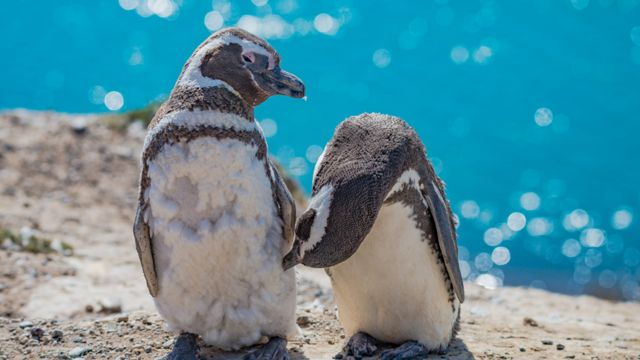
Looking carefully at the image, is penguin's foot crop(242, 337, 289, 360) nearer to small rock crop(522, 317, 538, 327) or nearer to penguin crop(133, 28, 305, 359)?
penguin crop(133, 28, 305, 359)

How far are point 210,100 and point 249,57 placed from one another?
288mm

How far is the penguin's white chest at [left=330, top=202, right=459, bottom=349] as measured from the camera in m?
3.83

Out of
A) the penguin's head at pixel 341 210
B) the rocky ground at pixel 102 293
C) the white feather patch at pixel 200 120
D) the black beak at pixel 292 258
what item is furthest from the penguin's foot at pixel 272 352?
the white feather patch at pixel 200 120

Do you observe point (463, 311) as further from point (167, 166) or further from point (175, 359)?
point (167, 166)

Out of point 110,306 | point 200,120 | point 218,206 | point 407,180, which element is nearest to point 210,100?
point 200,120

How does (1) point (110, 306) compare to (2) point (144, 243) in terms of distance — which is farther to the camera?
(1) point (110, 306)

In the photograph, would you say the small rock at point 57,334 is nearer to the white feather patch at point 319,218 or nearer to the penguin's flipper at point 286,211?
the penguin's flipper at point 286,211

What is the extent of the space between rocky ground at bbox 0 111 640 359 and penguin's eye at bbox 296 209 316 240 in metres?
0.87

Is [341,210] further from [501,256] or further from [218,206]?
[501,256]

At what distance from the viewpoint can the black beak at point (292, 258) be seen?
3596 mm

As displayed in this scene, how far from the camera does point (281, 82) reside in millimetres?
3885

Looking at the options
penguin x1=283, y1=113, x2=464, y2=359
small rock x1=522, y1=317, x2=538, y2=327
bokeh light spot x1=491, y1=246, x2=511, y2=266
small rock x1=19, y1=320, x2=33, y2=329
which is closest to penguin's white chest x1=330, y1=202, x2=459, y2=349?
penguin x1=283, y1=113, x2=464, y2=359

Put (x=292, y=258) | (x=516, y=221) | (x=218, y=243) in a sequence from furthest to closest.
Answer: (x=516, y=221), (x=218, y=243), (x=292, y=258)

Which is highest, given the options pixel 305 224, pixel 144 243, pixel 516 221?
pixel 516 221
